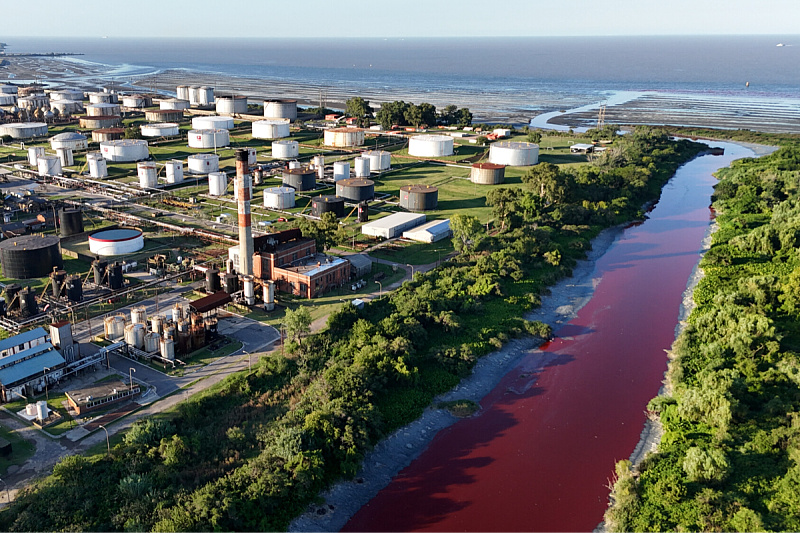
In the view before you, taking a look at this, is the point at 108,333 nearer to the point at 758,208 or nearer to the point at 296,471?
the point at 296,471

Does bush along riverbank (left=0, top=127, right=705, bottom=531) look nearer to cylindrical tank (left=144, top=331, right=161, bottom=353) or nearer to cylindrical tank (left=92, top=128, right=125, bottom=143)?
cylindrical tank (left=144, top=331, right=161, bottom=353)

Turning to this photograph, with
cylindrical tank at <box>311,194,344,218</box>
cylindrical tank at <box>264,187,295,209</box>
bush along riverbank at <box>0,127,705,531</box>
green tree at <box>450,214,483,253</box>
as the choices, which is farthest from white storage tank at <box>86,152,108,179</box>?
bush along riverbank at <box>0,127,705,531</box>

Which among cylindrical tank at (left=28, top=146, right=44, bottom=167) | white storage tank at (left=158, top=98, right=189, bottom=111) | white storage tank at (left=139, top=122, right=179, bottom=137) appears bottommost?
cylindrical tank at (left=28, top=146, right=44, bottom=167)

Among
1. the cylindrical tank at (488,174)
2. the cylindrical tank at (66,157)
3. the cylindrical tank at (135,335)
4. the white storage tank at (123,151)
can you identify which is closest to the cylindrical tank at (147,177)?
the white storage tank at (123,151)

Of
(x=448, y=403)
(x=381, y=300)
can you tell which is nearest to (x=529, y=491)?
(x=448, y=403)

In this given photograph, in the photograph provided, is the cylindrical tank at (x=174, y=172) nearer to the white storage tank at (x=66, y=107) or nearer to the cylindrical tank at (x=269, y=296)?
the cylindrical tank at (x=269, y=296)

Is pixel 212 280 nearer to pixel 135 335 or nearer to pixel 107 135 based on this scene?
pixel 135 335
